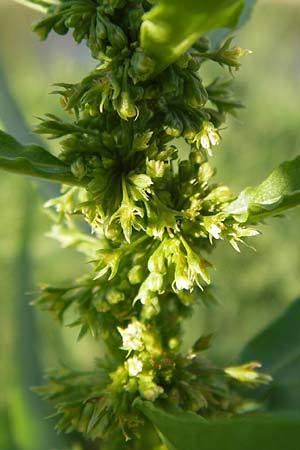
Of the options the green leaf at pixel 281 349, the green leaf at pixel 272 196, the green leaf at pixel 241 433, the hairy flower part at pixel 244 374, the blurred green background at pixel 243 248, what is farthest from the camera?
the blurred green background at pixel 243 248

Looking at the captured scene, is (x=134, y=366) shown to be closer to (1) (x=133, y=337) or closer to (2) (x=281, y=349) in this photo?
(1) (x=133, y=337)

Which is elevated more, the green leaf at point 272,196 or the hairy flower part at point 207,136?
the hairy flower part at point 207,136

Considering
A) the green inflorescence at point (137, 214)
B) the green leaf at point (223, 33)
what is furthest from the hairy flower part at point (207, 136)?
the green leaf at point (223, 33)

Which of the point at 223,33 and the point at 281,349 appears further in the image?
the point at 281,349

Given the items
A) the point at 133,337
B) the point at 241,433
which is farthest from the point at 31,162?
the point at 241,433

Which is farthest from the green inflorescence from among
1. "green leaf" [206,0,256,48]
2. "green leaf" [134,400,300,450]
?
"green leaf" [134,400,300,450]

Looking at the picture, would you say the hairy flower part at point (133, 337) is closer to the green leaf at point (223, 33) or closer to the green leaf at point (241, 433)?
the green leaf at point (241, 433)

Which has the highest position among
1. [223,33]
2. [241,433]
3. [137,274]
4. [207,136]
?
[223,33]
